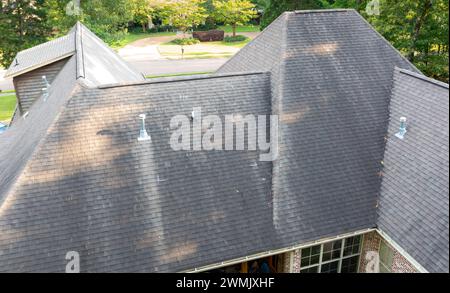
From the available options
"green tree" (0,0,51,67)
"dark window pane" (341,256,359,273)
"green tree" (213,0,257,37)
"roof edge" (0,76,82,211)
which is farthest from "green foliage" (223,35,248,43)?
"dark window pane" (341,256,359,273)

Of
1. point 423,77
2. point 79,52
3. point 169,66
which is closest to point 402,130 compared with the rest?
point 423,77

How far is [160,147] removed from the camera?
Result: 488 inches

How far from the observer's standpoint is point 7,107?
3206cm

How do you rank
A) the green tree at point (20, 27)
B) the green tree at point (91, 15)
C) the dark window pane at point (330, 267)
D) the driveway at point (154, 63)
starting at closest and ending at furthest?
1. the dark window pane at point (330, 267)
2. the green tree at point (91, 15)
3. the green tree at point (20, 27)
4. the driveway at point (154, 63)

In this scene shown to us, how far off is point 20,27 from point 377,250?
3365 centimetres

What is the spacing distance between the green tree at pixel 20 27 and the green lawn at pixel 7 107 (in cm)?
296

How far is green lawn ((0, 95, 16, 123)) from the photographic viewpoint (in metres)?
29.9

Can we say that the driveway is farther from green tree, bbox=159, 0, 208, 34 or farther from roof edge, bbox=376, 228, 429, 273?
roof edge, bbox=376, 228, 429, 273

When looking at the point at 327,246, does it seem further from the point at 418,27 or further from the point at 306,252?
the point at 418,27

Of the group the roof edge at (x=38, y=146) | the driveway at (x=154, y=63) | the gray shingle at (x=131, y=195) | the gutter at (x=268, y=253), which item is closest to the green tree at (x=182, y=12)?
the driveway at (x=154, y=63)

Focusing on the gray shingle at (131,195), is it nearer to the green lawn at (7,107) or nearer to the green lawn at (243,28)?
the green lawn at (7,107)

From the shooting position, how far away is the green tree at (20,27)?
34062mm

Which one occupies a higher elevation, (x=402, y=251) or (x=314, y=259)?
(x=402, y=251)

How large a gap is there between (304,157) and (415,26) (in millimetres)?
17383
